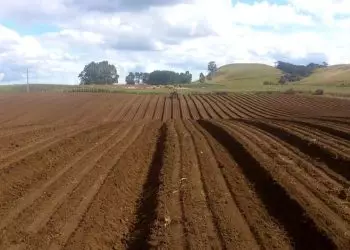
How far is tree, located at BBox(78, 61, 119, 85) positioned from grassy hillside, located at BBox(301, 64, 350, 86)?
52.6 meters

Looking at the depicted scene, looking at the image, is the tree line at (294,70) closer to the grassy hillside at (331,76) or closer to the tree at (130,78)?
the grassy hillside at (331,76)

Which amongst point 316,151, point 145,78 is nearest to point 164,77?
point 145,78

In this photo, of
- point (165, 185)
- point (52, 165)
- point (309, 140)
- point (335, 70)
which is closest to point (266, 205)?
point (165, 185)

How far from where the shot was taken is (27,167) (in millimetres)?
13430

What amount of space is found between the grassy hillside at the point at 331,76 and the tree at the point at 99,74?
5260cm

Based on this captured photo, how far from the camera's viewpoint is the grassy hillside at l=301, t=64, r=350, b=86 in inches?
4215

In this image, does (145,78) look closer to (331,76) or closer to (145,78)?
(145,78)

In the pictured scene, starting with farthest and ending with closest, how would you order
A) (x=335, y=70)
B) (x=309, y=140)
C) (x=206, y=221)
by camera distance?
(x=335, y=70), (x=309, y=140), (x=206, y=221)

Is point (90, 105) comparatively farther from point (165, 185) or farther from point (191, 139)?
point (165, 185)

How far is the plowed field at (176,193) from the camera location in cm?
772

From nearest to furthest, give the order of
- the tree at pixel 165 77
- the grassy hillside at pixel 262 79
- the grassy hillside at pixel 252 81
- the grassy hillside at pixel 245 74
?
the grassy hillside at pixel 252 81 < the grassy hillside at pixel 262 79 < the grassy hillside at pixel 245 74 < the tree at pixel 165 77

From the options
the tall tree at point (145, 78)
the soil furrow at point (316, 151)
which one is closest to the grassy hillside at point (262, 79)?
the tall tree at point (145, 78)

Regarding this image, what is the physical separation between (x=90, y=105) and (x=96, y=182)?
131 ft

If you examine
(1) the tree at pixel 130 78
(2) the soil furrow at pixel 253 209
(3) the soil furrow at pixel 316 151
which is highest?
(2) the soil furrow at pixel 253 209
